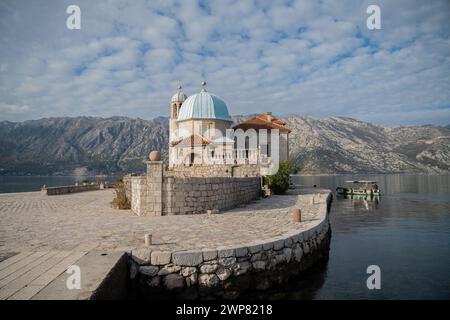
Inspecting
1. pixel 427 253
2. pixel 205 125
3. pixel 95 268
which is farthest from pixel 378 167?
pixel 95 268

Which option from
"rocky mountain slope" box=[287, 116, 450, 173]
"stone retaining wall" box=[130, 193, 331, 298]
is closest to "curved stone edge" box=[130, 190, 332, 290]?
"stone retaining wall" box=[130, 193, 331, 298]

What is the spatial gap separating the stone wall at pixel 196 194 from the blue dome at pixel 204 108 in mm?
17617

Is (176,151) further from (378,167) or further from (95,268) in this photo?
(378,167)

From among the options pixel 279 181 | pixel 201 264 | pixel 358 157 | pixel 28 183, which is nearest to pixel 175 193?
pixel 201 264

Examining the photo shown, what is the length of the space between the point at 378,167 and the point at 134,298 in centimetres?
18771

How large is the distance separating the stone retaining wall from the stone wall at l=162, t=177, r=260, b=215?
563 cm

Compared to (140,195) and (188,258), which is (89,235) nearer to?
(188,258)

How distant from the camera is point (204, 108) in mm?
32750

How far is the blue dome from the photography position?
32550 mm

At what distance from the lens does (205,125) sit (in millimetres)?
32375

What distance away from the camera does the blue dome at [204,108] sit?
32.5 meters

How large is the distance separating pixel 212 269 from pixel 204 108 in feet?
89.0

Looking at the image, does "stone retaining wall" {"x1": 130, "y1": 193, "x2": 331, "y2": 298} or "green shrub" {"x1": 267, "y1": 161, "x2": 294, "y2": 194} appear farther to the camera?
"green shrub" {"x1": 267, "y1": 161, "x2": 294, "y2": 194}

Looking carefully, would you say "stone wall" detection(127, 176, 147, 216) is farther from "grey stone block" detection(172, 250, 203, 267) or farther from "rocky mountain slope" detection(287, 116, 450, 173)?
"rocky mountain slope" detection(287, 116, 450, 173)
